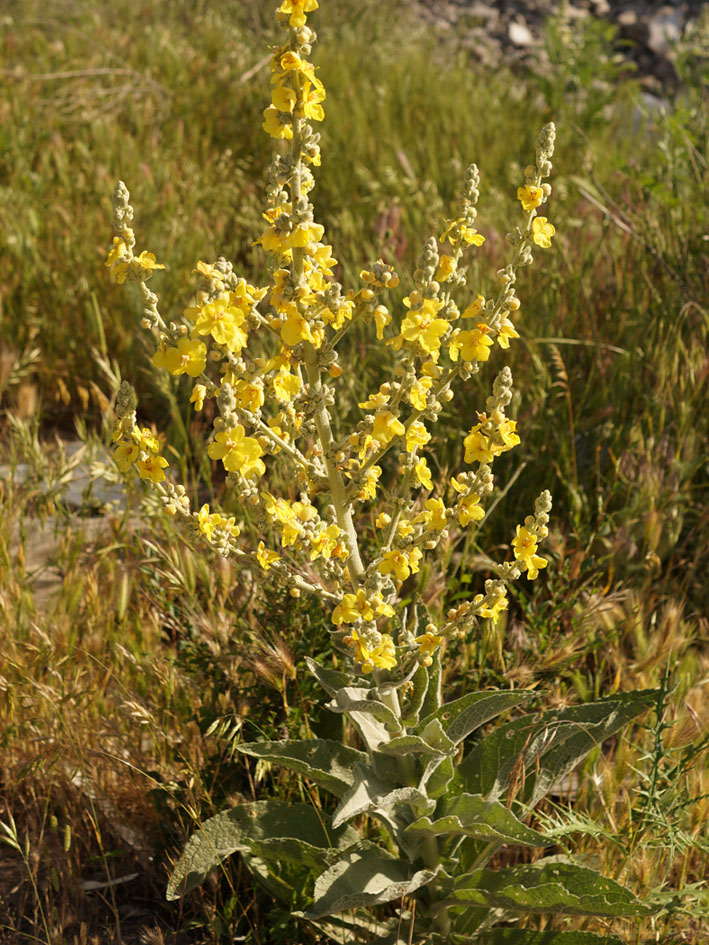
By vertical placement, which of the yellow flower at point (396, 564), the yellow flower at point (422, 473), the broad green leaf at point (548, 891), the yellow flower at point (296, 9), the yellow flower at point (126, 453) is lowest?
the broad green leaf at point (548, 891)

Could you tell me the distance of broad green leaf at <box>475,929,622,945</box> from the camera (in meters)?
1.65

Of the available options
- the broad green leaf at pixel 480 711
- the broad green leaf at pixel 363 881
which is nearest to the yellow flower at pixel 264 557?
the broad green leaf at pixel 480 711

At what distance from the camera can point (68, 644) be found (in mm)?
2232

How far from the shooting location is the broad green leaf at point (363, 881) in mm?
1541

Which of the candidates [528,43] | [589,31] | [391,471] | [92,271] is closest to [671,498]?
[391,471]

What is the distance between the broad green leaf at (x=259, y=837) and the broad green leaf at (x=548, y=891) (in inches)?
10.2

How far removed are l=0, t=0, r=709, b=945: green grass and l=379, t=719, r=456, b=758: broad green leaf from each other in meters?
0.36

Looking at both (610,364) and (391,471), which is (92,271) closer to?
(391,471)

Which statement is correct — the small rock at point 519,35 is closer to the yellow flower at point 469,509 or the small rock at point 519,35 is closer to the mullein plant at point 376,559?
the mullein plant at point 376,559

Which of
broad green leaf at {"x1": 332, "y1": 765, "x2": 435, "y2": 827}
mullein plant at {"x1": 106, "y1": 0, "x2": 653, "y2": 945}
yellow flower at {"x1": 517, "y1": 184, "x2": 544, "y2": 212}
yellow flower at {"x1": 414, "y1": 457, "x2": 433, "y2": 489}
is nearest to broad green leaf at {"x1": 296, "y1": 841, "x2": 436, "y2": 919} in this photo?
mullein plant at {"x1": 106, "y1": 0, "x2": 653, "y2": 945}

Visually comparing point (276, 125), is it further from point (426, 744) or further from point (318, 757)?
point (318, 757)

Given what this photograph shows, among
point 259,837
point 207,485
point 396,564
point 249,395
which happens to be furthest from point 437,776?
point 207,485

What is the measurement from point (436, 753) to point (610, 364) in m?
1.86

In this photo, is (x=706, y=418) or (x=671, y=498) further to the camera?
(x=706, y=418)
